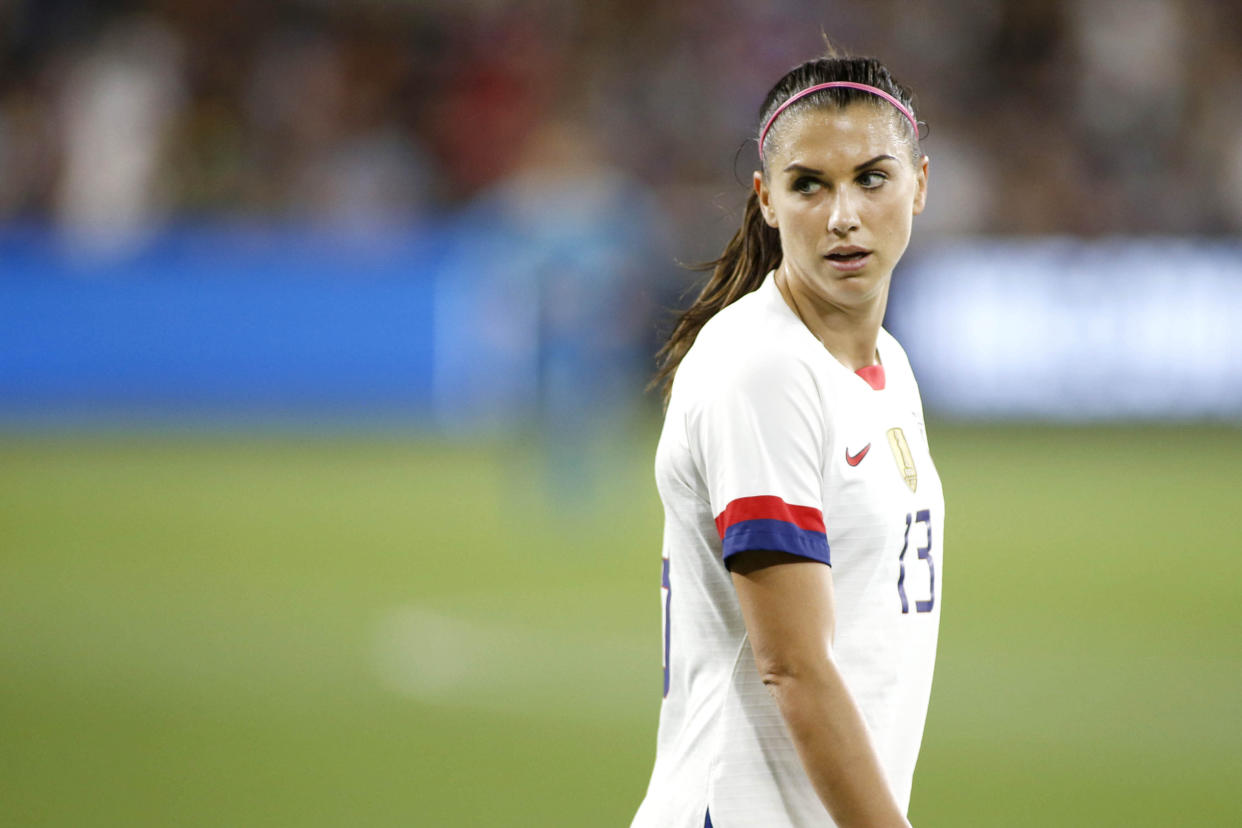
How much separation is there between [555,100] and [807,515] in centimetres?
1651

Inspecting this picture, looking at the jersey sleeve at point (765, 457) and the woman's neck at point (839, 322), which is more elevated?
the woman's neck at point (839, 322)

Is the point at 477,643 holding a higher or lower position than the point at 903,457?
lower

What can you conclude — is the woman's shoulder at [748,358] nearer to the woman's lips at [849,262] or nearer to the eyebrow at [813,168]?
the woman's lips at [849,262]

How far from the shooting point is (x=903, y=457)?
9.04ft

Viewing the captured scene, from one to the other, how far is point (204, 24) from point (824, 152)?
1754 cm

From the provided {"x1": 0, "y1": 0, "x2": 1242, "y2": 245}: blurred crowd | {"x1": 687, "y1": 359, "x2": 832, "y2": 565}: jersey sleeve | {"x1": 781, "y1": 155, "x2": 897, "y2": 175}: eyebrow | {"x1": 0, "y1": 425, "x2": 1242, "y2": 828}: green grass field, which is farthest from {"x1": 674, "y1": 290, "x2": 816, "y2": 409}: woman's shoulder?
{"x1": 0, "y1": 0, "x2": 1242, "y2": 245}: blurred crowd

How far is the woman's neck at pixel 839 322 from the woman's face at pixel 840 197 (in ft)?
0.06

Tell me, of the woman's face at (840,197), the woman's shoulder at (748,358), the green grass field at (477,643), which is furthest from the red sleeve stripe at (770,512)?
the green grass field at (477,643)

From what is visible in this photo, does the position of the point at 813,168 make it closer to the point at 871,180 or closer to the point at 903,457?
the point at 871,180

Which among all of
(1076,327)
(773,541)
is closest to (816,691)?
(773,541)

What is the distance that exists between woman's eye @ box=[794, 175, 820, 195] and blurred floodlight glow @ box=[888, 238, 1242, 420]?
12257 mm

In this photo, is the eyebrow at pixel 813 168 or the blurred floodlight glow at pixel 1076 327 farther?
the blurred floodlight glow at pixel 1076 327

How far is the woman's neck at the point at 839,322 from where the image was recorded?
276 centimetres

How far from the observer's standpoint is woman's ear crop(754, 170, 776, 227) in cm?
282
